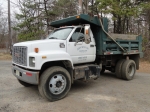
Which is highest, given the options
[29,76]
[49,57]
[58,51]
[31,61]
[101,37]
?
[101,37]

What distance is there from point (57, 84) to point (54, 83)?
11 centimetres

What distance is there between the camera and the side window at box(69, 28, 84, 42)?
4.93m

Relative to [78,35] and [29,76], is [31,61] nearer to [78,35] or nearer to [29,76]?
[29,76]

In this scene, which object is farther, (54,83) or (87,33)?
(87,33)

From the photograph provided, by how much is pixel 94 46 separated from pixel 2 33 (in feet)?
111

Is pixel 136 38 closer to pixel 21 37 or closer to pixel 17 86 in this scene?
pixel 17 86

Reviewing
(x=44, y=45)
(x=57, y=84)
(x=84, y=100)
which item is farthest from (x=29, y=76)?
(x=84, y=100)

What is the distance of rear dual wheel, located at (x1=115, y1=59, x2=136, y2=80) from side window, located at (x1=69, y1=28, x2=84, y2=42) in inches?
104

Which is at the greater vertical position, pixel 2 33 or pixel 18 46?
pixel 2 33

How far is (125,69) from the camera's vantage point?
6.46 meters

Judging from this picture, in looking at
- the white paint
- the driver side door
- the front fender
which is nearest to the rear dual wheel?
the white paint

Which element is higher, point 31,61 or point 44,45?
point 44,45

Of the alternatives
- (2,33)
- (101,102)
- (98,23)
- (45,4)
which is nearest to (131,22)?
(45,4)

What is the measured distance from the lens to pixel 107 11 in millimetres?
11156
